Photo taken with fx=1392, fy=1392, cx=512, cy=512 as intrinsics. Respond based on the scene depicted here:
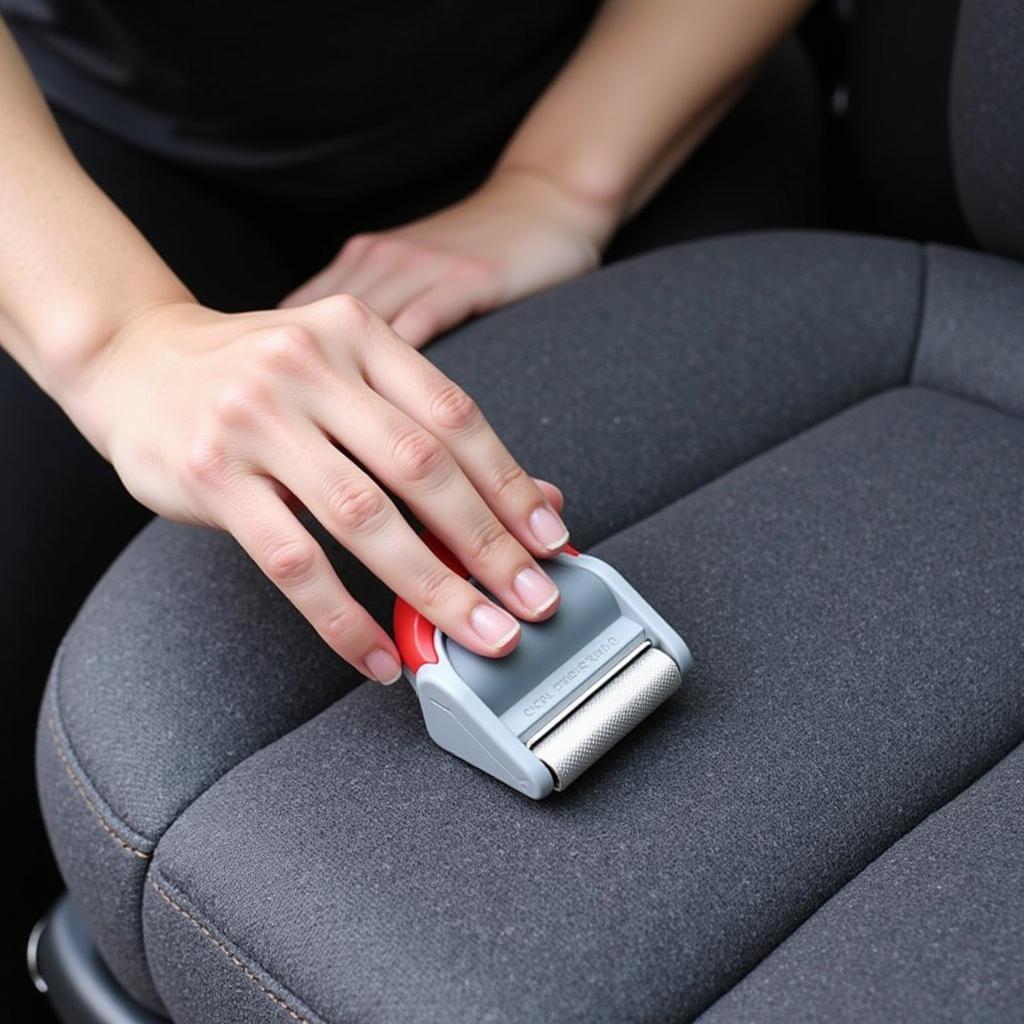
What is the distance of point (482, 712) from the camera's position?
662 millimetres

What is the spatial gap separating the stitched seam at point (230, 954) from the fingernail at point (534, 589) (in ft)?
0.72

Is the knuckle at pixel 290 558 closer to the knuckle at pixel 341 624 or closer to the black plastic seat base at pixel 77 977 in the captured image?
the knuckle at pixel 341 624

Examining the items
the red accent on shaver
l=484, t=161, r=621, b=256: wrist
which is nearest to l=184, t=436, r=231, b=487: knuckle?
the red accent on shaver

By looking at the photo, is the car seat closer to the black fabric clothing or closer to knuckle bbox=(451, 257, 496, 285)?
knuckle bbox=(451, 257, 496, 285)

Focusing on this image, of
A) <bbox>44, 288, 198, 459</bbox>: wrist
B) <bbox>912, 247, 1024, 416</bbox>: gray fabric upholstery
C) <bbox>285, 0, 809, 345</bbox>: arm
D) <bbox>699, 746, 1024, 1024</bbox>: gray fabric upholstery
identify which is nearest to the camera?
<bbox>699, 746, 1024, 1024</bbox>: gray fabric upholstery

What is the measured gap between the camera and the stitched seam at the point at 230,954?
0.64m

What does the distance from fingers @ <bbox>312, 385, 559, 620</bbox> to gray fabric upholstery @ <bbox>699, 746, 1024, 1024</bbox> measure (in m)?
0.20

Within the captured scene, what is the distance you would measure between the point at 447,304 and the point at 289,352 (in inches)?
11.8

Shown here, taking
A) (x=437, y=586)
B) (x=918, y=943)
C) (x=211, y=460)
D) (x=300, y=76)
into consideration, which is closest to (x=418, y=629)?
(x=437, y=586)

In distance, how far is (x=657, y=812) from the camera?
667 mm

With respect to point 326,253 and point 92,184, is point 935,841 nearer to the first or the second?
point 92,184

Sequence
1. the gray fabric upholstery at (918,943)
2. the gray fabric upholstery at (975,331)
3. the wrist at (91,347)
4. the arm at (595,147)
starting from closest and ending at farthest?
the gray fabric upholstery at (918,943), the wrist at (91,347), the gray fabric upholstery at (975,331), the arm at (595,147)

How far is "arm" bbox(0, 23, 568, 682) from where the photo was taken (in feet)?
2.29

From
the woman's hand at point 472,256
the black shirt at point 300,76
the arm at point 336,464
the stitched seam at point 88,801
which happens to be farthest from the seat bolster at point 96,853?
the black shirt at point 300,76
